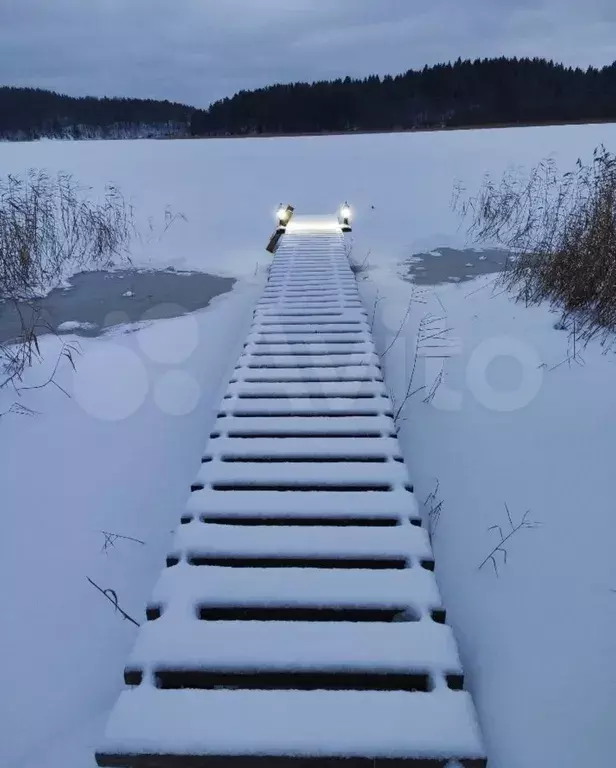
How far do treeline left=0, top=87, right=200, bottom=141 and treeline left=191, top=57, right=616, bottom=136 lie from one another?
371 inches

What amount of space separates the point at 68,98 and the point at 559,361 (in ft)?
289

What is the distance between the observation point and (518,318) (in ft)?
15.7

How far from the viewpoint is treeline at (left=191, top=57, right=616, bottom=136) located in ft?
150

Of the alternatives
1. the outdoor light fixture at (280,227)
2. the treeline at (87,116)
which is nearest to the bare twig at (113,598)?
the outdoor light fixture at (280,227)

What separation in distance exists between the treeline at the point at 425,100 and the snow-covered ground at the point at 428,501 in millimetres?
44613

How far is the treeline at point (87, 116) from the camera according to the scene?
6047 centimetres

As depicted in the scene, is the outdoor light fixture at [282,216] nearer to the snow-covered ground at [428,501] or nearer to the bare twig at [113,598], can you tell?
the snow-covered ground at [428,501]

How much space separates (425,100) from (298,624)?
5960 cm

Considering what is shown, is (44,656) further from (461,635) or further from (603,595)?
(603,595)

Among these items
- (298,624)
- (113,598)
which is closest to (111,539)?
(113,598)

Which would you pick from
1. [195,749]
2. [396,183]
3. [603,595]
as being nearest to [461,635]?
[603,595]

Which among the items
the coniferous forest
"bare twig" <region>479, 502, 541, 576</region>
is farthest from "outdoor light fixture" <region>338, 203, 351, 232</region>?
the coniferous forest

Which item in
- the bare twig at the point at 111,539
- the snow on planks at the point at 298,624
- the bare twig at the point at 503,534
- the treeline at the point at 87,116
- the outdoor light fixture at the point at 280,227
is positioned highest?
the treeline at the point at 87,116

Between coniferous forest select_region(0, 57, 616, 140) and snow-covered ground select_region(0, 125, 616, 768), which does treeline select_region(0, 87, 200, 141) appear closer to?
coniferous forest select_region(0, 57, 616, 140)
